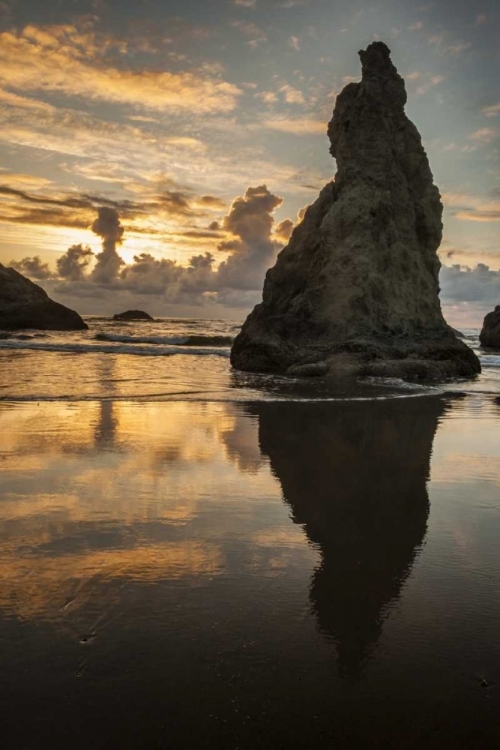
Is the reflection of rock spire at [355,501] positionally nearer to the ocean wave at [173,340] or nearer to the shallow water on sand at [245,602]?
the shallow water on sand at [245,602]

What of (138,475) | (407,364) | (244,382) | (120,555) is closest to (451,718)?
(120,555)

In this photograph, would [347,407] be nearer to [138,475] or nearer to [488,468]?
[488,468]

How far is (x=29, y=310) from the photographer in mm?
56375

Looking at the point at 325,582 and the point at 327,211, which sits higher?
the point at 327,211

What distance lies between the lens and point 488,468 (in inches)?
245

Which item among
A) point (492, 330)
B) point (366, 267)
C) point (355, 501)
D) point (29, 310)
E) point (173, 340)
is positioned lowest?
point (355, 501)

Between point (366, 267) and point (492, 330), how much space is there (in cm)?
3709

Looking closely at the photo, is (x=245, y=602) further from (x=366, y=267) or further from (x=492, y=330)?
(x=492, y=330)

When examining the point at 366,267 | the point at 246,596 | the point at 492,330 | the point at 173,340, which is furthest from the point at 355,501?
the point at 492,330

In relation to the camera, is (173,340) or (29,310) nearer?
A: (173,340)

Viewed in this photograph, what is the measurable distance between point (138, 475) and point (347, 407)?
6.73 m

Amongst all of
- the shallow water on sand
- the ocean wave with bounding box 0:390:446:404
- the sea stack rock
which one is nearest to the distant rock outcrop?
the sea stack rock

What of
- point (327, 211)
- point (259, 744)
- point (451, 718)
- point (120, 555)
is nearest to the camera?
point (259, 744)

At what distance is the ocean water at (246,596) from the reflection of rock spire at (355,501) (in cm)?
2
